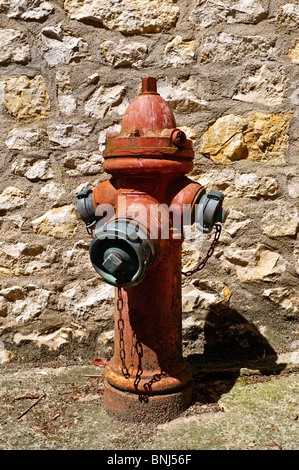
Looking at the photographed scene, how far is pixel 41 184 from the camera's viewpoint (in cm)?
247

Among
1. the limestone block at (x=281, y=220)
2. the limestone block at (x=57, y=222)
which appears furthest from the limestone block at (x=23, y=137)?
the limestone block at (x=281, y=220)

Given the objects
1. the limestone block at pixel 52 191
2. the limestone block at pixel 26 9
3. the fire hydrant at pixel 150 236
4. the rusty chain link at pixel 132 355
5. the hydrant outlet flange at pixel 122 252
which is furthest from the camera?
the limestone block at pixel 52 191

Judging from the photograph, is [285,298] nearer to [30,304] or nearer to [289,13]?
[30,304]

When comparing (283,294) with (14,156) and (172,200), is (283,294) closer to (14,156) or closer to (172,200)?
(172,200)

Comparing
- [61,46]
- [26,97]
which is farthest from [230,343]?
[61,46]

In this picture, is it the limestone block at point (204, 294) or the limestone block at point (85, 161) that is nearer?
the limestone block at point (85, 161)

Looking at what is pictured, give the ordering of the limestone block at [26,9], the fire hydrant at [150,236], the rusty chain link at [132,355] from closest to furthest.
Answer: the fire hydrant at [150,236], the rusty chain link at [132,355], the limestone block at [26,9]

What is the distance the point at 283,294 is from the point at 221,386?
0.67m

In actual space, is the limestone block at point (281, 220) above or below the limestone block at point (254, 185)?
below

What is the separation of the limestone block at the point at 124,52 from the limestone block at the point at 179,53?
0.13 metres

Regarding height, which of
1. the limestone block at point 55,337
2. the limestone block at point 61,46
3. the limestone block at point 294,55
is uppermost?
the limestone block at point 61,46

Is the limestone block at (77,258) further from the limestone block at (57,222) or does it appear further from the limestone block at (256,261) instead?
the limestone block at (256,261)

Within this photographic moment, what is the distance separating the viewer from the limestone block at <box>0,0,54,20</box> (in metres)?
2.37

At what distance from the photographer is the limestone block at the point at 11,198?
2456mm
